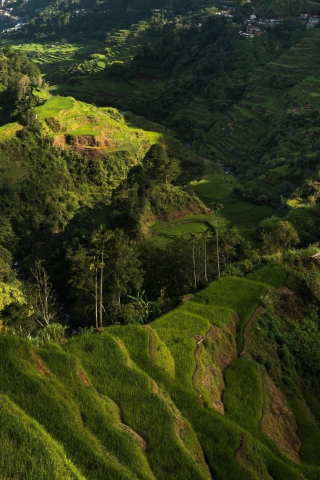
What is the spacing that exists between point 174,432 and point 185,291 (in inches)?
509

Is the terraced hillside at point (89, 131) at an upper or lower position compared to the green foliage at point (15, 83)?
lower


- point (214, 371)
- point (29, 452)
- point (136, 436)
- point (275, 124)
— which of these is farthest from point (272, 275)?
point (275, 124)

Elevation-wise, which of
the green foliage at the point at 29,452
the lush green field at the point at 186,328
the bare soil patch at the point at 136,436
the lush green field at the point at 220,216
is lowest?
the lush green field at the point at 220,216

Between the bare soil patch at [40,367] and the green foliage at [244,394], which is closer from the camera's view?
the bare soil patch at [40,367]

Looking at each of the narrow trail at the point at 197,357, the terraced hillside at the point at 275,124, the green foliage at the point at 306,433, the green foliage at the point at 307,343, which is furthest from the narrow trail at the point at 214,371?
the terraced hillside at the point at 275,124

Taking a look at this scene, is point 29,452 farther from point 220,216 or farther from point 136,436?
point 220,216

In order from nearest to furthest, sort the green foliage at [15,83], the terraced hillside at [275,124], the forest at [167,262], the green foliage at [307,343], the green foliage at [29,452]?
the green foliage at [29,452] → the forest at [167,262] → the green foliage at [307,343] → the terraced hillside at [275,124] → the green foliage at [15,83]

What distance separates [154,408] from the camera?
35.3ft

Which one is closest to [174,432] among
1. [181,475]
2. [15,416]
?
[181,475]

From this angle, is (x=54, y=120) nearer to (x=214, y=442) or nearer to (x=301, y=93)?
(x=301, y=93)

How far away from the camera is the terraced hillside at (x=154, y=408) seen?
7.98 m

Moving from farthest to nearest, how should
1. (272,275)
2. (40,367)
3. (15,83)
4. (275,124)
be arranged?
1. (275,124)
2. (15,83)
3. (272,275)
4. (40,367)

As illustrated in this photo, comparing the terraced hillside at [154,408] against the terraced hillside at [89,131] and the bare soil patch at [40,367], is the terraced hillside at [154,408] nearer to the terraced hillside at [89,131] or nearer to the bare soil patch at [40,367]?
the bare soil patch at [40,367]

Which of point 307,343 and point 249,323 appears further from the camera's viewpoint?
point 307,343
